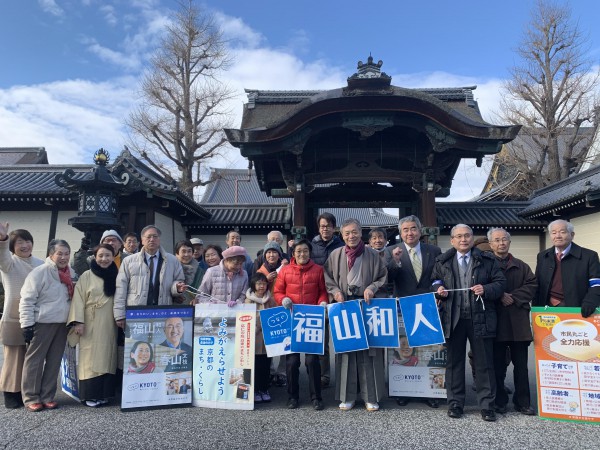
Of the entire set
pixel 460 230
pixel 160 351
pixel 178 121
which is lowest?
pixel 160 351

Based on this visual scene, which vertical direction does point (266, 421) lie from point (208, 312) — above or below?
below

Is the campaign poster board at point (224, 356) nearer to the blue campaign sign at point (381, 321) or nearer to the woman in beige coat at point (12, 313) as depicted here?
the blue campaign sign at point (381, 321)

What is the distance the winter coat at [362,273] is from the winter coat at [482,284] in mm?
544

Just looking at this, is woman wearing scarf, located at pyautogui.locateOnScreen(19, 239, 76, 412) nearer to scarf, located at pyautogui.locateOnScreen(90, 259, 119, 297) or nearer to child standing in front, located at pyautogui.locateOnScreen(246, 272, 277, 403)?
scarf, located at pyautogui.locateOnScreen(90, 259, 119, 297)

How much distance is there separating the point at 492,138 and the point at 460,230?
4.44 m

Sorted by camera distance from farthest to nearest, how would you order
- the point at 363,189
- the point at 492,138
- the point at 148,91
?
1. the point at 148,91
2. the point at 363,189
3. the point at 492,138

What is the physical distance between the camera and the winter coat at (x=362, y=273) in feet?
12.9

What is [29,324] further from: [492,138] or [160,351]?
[492,138]

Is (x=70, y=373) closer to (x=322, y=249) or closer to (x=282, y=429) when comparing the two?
(x=282, y=429)

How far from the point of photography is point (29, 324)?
3719 millimetres

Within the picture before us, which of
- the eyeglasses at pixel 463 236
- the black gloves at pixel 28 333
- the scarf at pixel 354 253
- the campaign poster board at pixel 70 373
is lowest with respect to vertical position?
the campaign poster board at pixel 70 373

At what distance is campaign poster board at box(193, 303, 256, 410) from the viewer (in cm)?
384

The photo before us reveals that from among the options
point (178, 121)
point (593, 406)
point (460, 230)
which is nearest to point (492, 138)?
point (460, 230)

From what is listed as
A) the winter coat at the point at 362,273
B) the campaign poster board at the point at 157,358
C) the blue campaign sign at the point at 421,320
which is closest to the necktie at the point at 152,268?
the campaign poster board at the point at 157,358
